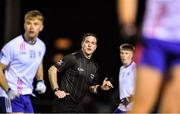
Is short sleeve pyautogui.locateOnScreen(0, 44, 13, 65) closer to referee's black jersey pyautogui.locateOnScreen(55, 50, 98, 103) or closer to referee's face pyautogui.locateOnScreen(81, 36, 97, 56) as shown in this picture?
referee's black jersey pyautogui.locateOnScreen(55, 50, 98, 103)

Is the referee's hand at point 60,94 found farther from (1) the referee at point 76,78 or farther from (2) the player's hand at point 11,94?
(2) the player's hand at point 11,94

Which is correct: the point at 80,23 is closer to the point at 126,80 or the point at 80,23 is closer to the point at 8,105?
the point at 126,80

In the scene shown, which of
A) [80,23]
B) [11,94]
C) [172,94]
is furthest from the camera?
[80,23]

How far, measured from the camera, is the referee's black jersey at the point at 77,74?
23.5 ft

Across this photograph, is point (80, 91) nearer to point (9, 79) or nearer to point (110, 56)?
point (9, 79)

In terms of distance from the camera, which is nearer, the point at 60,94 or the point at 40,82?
the point at 60,94

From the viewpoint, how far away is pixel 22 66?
6969 millimetres

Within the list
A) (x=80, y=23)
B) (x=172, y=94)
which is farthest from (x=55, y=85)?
(x=80, y=23)

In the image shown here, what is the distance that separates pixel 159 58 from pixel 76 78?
11.2 feet

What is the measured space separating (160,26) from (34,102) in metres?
6.36

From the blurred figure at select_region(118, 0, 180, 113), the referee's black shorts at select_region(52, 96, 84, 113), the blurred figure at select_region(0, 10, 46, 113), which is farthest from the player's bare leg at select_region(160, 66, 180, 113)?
the referee's black shorts at select_region(52, 96, 84, 113)

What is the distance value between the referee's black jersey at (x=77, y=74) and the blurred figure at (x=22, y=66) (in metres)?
0.30

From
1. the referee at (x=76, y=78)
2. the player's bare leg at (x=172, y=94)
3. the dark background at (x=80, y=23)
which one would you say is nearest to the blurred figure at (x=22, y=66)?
the referee at (x=76, y=78)

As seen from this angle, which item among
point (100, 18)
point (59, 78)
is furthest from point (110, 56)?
point (59, 78)
